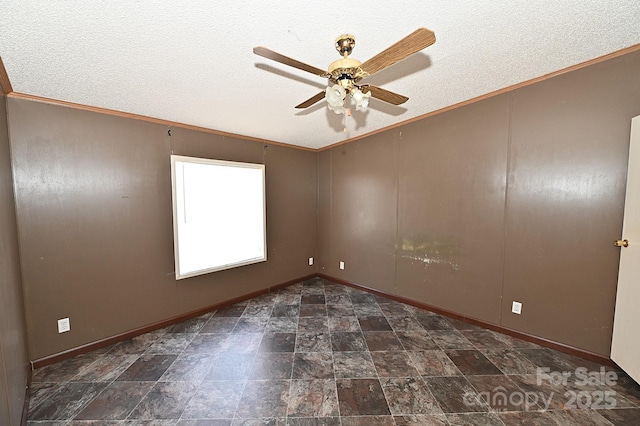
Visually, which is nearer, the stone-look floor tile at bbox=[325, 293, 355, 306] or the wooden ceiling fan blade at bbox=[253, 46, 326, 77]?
the wooden ceiling fan blade at bbox=[253, 46, 326, 77]

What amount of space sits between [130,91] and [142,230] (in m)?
1.40

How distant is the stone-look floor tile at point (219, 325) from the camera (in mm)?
2611

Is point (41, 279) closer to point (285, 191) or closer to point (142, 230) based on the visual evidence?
point (142, 230)

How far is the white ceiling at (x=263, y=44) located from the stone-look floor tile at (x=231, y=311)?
96.9 inches

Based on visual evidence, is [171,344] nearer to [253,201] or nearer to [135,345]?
[135,345]

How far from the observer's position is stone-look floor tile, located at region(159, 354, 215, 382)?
6.23 ft

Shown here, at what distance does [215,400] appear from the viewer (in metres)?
1.69

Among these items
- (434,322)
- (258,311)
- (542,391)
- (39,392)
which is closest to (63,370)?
(39,392)

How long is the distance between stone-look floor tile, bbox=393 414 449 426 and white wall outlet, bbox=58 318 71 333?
2913 mm

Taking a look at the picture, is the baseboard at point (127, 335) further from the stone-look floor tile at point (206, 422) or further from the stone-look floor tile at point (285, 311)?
the stone-look floor tile at point (206, 422)

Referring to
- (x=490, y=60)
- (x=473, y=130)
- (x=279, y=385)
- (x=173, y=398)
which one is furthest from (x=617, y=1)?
(x=173, y=398)

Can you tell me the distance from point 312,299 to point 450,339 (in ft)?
5.88

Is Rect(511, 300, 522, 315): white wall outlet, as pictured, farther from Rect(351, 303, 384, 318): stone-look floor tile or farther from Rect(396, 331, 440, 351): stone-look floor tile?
Rect(351, 303, 384, 318): stone-look floor tile

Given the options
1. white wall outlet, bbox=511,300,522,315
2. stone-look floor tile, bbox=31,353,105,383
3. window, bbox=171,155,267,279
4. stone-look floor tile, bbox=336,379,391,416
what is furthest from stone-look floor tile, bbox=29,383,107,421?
white wall outlet, bbox=511,300,522,315
